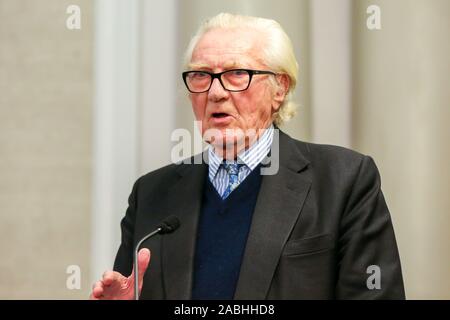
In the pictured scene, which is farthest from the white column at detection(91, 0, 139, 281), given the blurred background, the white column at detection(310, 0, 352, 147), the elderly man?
the white column at detection(310, 0, 352, 147)

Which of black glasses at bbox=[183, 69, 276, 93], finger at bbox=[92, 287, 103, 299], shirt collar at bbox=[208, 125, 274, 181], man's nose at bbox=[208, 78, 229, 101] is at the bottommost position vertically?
finger at bbox=[92, 287, 103, 299]

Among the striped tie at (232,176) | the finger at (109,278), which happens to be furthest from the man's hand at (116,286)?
the striped tie at (232,176)

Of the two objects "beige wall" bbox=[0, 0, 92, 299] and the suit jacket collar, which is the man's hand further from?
"beige wall" bbox=[0, 0, 92, 299]

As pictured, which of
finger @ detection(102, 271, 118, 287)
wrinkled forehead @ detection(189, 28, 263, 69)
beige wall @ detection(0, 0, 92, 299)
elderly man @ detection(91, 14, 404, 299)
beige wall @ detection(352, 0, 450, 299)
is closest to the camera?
finger @ detection(102, 271, 118, 287)

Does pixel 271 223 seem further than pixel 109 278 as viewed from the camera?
Yes

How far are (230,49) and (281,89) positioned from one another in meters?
0.16

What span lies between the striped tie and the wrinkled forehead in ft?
0.69

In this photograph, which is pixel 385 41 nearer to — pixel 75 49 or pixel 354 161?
pixel 354 161

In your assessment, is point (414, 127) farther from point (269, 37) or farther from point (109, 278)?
point (109, 278)

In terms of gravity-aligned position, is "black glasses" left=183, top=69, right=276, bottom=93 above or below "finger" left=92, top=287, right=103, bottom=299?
above

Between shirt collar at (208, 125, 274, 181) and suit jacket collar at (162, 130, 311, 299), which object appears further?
shirt collar at (208, 125, 274, 181)

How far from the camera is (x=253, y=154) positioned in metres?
1.38

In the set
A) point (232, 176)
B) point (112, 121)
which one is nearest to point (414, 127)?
point (232, 176)

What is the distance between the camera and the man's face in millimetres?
1346
